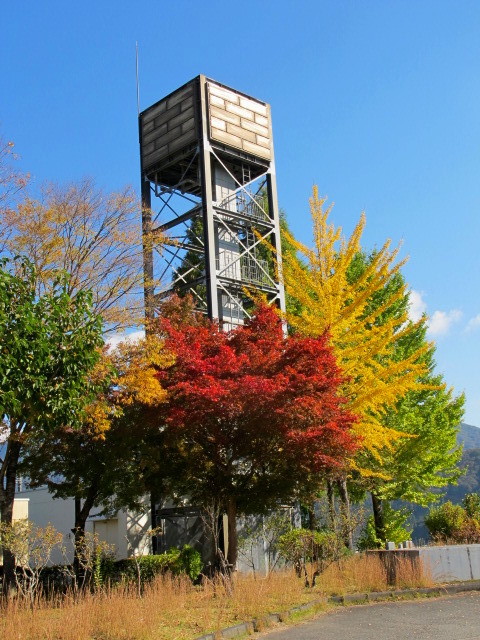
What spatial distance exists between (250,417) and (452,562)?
5626 mm

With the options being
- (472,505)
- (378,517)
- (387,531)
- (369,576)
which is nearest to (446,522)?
(472,505)

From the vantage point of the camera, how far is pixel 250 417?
15297 millimetres

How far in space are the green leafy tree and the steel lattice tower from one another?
1302 cm

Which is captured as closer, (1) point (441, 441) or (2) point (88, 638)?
(2) point (88, 638)

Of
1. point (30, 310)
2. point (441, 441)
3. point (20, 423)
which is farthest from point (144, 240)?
point (441, 441)

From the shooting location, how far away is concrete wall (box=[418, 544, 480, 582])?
612 inches

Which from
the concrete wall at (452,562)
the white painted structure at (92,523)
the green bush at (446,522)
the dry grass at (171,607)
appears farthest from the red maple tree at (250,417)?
the white painted structure at (92,523)

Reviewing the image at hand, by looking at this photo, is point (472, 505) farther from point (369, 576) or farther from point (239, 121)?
point (239, 121)

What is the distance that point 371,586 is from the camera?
14.4 meters

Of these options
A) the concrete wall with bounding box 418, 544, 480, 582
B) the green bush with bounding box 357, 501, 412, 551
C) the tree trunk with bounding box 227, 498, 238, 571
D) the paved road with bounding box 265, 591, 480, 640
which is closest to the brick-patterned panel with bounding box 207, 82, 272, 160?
the green bush with bounding box 357, 501, 412, 551

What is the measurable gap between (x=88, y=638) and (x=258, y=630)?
2.71 meters

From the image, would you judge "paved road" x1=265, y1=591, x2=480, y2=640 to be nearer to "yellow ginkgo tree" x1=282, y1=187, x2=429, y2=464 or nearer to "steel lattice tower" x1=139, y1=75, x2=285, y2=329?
"yellow ginkgo tree" x1=282, y1=187, x2=429, y2=464

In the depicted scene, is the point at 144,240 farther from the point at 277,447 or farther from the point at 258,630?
the point at 258,630

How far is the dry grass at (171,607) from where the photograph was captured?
9.33m
